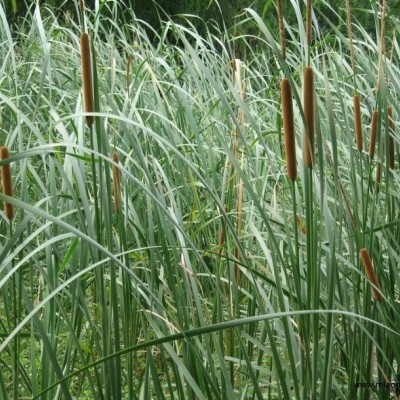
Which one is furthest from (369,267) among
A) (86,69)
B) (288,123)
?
(86,69)

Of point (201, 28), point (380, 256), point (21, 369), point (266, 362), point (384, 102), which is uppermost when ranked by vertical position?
point (201, 28)

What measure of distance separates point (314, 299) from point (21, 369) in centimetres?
62

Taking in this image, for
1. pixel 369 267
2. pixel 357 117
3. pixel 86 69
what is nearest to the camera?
pixel 86 69

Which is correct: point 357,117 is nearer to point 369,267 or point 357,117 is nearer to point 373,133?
point 373,133

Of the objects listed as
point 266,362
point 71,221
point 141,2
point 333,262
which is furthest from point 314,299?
point 141,2

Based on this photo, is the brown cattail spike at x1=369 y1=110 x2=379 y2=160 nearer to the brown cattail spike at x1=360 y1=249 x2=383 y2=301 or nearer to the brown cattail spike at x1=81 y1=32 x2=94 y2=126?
the brown cattail spike at x1=360 y1=249 x2=383 y2=301

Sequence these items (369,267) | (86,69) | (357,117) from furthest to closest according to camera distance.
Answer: (357,117) < (369,267) < (86,69)

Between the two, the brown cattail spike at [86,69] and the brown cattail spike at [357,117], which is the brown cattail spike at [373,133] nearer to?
the brown cattail spike at [357,117]

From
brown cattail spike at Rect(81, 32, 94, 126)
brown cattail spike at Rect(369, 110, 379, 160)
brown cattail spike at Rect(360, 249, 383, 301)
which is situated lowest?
brown cattail spike at Rect(360, 249, 383, 301)

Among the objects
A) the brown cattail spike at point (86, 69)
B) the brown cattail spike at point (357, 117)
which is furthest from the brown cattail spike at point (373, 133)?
the brown cattail spike at point (86, 69)

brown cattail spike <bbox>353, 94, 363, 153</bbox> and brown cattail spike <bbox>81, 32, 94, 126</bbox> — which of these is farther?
brown cattail spike <bbox>353, 94, 363, 153</bbox>

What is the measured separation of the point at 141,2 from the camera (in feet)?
30.5

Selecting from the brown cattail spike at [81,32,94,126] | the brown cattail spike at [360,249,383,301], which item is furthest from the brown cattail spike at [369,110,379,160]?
the brown cattail spike at [81,32,94,126]

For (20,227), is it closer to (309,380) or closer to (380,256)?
(309,380)
